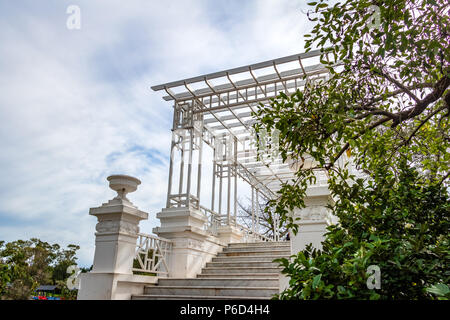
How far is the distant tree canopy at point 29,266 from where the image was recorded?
3.02 m

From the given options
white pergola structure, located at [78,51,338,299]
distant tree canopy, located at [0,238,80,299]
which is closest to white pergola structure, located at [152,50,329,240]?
white pergola structure, located at [78,51,338,299]

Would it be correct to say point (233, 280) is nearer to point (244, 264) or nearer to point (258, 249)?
point (244, 264)

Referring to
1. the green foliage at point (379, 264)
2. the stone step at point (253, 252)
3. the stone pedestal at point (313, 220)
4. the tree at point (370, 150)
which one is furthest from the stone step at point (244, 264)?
the green foliage at point (379, 264)

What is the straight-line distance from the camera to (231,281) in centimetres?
533

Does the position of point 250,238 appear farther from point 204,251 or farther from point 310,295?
point 310,295

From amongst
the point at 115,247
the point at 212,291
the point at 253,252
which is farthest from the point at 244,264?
the point at 115,247

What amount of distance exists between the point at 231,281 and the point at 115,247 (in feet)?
6.51

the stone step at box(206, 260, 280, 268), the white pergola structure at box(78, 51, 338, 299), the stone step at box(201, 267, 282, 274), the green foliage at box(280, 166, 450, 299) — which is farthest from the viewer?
the stone step at box(206, 260, 280, 268)

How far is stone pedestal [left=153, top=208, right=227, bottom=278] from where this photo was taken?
621 cm

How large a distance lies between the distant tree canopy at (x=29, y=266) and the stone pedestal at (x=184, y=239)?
1.92m

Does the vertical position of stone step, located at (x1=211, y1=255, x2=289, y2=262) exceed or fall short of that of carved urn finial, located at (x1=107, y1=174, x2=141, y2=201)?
it falls short

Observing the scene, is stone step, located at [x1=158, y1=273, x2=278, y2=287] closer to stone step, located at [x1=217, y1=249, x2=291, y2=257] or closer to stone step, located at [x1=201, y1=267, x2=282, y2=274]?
stone step, located at [x1=201, y1=267, x2=282, y2=274]

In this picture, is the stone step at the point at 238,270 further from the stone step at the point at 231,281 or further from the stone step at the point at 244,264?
the stone step at the point at 231,281
